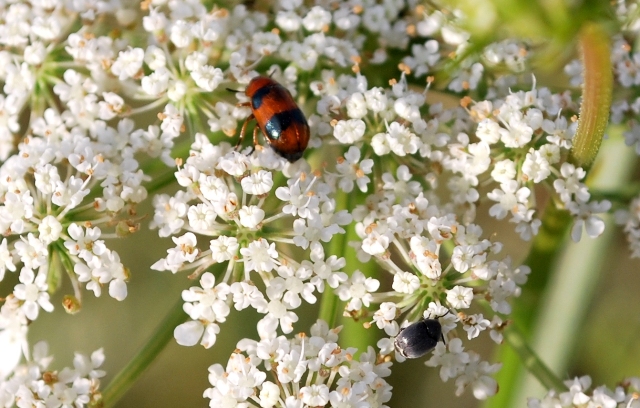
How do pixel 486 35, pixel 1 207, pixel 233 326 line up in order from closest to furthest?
pixel 1 207 → pixel 486 35 → pixel 233 326

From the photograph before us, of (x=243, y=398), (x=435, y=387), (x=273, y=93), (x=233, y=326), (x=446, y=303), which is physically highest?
(x=273, y=93)

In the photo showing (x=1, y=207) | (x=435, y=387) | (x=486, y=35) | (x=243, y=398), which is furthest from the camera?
(x=435, y=387)

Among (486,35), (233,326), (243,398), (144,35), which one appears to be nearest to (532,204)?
(486,35)

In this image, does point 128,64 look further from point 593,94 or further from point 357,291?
point 593,94

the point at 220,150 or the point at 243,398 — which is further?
the point at 220,150

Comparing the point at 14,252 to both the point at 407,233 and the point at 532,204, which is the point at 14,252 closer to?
the point at 407,233

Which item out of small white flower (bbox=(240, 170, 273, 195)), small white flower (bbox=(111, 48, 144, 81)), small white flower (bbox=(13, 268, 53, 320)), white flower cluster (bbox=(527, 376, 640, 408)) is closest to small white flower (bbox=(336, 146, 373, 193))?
small white flower (bbox=(240, 170, 273, 195))

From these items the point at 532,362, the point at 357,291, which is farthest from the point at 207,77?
the point at 532,362
